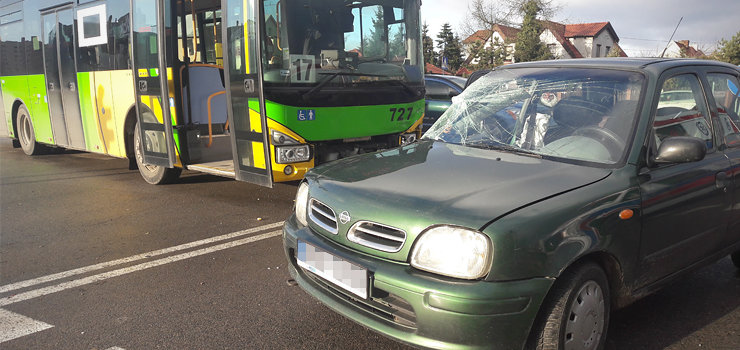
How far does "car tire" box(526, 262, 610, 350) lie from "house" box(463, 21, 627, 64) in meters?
47.6

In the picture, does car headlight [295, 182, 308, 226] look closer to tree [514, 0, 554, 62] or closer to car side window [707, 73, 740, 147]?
car side window [707, 73, 740, 147]

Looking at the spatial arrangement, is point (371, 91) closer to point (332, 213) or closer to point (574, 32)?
point (332, 213)

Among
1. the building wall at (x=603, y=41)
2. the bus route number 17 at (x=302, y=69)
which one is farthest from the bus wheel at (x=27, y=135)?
the building wall at (x=603, y=41)

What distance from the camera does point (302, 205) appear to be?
10.8 ft

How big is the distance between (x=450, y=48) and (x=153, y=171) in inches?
2447

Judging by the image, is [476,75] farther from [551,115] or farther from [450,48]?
[450,48]

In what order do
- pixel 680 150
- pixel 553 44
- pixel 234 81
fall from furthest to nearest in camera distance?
1. pixel 553 44
2. pixel 234 81
3. pixel 680 150

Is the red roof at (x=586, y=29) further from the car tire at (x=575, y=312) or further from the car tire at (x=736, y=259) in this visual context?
the car tire at (x=575, y=312)

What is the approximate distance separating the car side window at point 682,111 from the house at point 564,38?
4634cm

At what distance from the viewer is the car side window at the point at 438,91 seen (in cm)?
1108

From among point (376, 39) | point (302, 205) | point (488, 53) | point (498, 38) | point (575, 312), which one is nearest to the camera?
point (575, 312)

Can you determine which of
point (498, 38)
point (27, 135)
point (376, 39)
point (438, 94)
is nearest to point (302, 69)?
point (376, 39)

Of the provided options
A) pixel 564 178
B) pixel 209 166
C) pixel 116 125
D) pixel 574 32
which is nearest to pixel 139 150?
pixel 116 125

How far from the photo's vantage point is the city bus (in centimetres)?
618
